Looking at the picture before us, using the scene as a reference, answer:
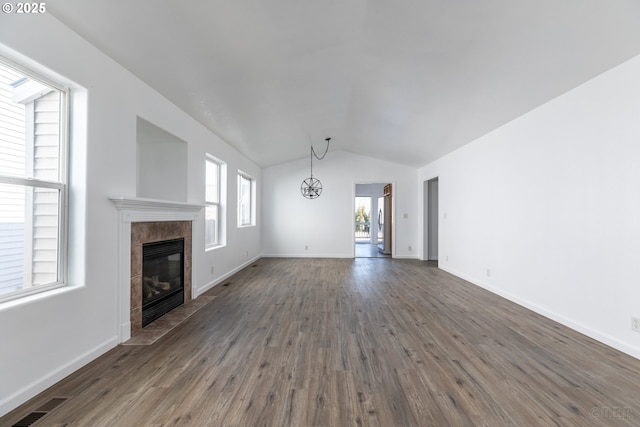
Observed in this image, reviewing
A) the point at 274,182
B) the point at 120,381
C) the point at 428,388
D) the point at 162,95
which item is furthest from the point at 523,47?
the point at 274,182

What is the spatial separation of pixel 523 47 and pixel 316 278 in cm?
435

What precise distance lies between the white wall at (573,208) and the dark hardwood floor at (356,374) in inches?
13.6

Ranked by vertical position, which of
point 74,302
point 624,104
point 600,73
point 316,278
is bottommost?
point 316,278

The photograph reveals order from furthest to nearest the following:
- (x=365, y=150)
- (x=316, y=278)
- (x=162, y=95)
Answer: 1. (x=365, y=150)
2. (x=316, y=278)
3. (x=162, y=95)

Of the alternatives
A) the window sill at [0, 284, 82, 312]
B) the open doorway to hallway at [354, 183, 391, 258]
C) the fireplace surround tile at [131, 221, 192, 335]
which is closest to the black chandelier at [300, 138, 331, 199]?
the open doorway to hallway at [354, 183, 391, 258]

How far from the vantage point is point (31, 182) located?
6.37 feet

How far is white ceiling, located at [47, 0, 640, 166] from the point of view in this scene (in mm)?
2186

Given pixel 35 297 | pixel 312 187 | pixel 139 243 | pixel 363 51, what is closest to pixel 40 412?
pixel 35 297

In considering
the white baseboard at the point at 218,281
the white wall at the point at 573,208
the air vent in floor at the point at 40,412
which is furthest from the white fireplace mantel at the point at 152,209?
the white wall at the point at 573,208

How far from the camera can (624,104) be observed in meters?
2.54

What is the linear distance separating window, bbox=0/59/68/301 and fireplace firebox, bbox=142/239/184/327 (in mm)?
930

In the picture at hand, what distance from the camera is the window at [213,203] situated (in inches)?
194

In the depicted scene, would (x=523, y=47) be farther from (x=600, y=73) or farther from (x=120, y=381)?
(x=120, y=381)

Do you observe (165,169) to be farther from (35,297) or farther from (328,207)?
(328,207)
